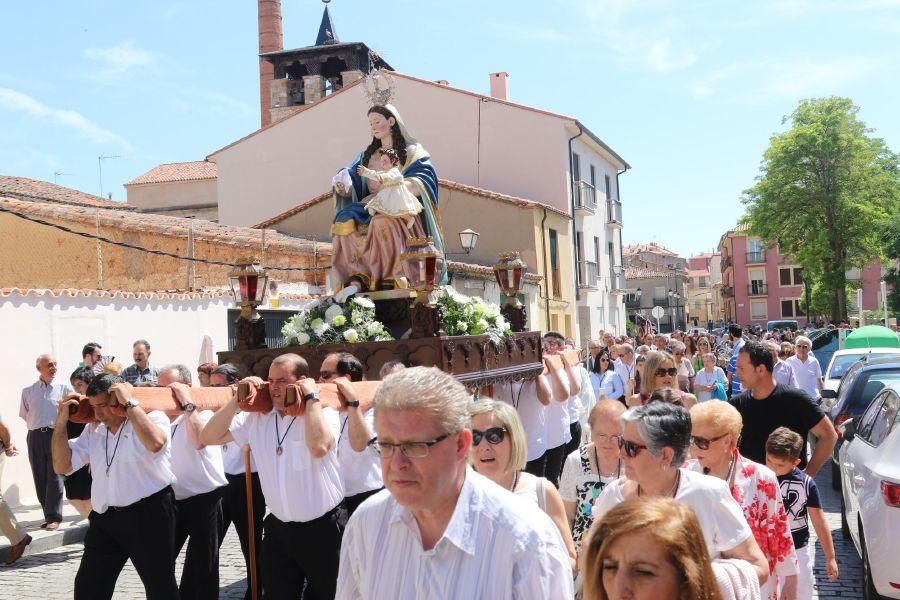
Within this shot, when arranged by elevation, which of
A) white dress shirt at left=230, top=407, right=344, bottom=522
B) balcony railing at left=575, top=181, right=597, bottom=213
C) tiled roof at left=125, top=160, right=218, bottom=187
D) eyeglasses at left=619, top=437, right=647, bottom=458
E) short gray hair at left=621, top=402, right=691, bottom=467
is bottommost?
white dress shirt at left=230, top=407, right=344, bottom=522

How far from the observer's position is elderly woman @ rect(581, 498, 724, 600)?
2324mm

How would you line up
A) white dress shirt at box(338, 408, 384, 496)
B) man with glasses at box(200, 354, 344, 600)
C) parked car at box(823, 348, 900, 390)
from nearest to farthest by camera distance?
man with glasses at box(200, 354, 344, 600) → white dress shirt at box(338, 408, 384, 496) → parked car at box(823, 348, 900, 390)

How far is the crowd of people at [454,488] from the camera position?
2.52 metres

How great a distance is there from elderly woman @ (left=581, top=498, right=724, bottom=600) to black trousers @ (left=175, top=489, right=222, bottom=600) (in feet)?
13.8

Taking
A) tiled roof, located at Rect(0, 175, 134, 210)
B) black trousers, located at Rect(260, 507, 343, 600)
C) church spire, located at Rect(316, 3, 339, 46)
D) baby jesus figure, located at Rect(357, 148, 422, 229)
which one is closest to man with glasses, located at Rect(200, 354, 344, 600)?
black trousers, located at Rect(260, 507, 343, 600)

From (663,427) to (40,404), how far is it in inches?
321

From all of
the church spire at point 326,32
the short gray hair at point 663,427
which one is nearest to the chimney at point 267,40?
the church spire at point 326,32

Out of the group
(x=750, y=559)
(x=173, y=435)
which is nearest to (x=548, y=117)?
(x=173, y=435)

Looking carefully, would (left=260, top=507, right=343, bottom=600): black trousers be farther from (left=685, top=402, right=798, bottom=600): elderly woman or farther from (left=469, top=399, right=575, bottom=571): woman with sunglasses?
(left=685, top=402, right=798, bottom=600): elderly woman

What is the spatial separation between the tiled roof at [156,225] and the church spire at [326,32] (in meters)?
28.2

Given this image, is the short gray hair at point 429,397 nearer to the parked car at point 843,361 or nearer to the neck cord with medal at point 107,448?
the neck cord with medal at point 107,448

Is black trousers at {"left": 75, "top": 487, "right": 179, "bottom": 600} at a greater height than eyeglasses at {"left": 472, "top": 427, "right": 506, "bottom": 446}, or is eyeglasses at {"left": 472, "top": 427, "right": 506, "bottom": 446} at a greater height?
eyeglasses at {"left": 472, "top": 427, "right": 506, "bottom": 446}

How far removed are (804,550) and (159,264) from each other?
14.4 metres

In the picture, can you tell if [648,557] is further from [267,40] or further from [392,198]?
[267,40]
